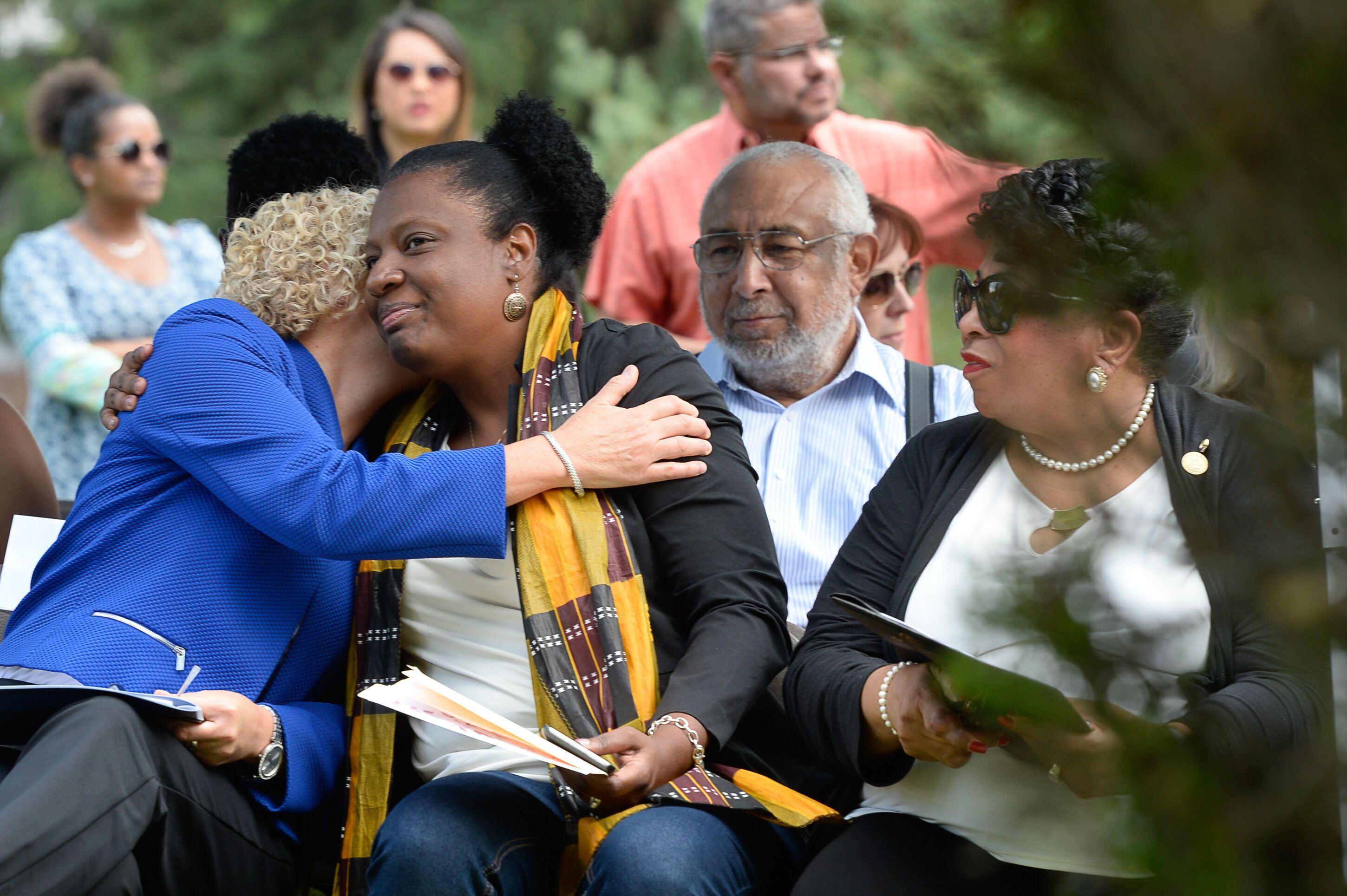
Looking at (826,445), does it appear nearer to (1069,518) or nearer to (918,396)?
(918,396)

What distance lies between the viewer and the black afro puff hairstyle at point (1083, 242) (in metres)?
1.05

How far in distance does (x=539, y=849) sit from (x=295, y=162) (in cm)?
179

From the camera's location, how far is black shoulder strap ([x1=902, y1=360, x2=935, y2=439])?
3488mm

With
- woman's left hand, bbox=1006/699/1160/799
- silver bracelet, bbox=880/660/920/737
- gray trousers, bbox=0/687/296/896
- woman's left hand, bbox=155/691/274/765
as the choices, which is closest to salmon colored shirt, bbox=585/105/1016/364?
silver bracelet, bbox=880/660/920/737

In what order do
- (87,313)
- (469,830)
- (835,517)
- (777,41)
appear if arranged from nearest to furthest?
1. (469,830)
2. (835,517)
3. (777,41)
4. (87,313)

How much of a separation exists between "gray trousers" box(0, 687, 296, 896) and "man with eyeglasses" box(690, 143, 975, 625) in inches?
57.7

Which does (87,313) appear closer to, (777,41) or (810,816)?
(777,41)

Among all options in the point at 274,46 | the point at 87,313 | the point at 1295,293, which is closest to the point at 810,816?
the point at 1295,293

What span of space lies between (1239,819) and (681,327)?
397cm

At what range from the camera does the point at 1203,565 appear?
3.54ft

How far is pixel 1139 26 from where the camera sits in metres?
0.91

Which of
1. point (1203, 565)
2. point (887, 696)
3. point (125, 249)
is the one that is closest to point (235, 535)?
point (887, 696)

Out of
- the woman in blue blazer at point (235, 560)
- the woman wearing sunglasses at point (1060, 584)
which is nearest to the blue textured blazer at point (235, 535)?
the woman in blue blazer at point (235, 560)

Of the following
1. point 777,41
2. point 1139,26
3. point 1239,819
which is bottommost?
point 1239,819
